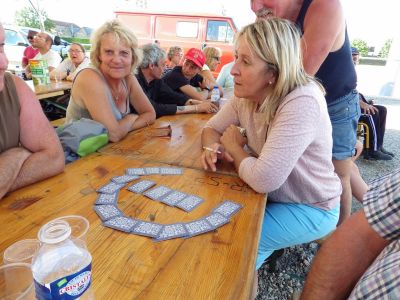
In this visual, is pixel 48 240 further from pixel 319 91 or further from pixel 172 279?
pixel 319 91

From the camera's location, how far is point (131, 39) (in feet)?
7.02

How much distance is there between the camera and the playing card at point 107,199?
39.2 inches

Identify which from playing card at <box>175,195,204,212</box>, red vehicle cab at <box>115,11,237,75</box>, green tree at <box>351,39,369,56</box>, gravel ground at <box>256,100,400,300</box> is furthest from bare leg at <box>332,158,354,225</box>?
green tree at <box>351,39,369,56</box>

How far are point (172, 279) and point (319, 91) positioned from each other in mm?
1009

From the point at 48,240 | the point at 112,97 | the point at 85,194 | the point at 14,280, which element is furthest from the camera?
the point at 112,97

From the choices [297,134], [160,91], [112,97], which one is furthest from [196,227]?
[160,91]

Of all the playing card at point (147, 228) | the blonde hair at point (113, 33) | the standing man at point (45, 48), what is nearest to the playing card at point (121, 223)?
the playing card at point (147, 228)

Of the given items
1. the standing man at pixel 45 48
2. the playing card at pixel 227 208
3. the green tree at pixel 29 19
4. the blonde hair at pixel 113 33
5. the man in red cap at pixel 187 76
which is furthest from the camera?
the green tree at pixel 29 19

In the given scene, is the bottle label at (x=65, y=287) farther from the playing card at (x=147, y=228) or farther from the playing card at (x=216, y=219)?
the playing card at (x=216, y=219)

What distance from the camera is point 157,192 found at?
1.09 metres

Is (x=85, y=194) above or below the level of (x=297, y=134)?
below

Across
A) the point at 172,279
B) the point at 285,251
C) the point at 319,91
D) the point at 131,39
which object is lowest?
the point at 285,251

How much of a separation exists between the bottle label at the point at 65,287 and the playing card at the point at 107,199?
51 centimetres

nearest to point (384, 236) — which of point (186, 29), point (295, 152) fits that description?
point (295, 152)
